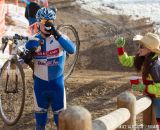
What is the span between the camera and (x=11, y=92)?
6145 millimetres

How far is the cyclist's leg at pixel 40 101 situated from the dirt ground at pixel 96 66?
1.20 meters

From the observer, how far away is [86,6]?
17.7 meters

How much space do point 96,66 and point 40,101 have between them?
7.23 metres

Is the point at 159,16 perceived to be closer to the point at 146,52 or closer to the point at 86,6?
the point at 86,6

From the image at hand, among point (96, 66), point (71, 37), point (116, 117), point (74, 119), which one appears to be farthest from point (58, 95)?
point (96, 66)

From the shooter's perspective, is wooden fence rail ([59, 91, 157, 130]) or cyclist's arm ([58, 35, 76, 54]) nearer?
wooden fence rail ([59, 91, 157, 130])

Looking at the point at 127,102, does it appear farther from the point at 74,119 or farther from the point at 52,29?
the point at 52,29

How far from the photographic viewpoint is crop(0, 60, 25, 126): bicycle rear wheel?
6059 millimetres

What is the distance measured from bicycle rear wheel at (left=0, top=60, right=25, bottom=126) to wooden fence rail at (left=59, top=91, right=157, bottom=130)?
1.94 meters

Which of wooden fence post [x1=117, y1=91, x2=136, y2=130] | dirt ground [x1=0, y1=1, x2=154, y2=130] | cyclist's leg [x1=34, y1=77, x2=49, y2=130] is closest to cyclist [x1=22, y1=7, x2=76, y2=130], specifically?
cyclist's leg [x1=34, y1=77, x2=49, y2=130]

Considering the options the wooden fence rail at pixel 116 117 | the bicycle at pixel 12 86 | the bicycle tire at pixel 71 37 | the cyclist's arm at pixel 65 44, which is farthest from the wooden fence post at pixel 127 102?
the bicycle tire at pixel 71 37

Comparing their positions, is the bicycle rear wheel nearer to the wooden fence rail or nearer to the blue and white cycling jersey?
the blue and white cycling jersey

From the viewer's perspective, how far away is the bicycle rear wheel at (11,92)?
6059mm

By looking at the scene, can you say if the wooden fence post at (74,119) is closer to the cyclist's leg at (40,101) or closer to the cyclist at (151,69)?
the cyclist at (151,69)
